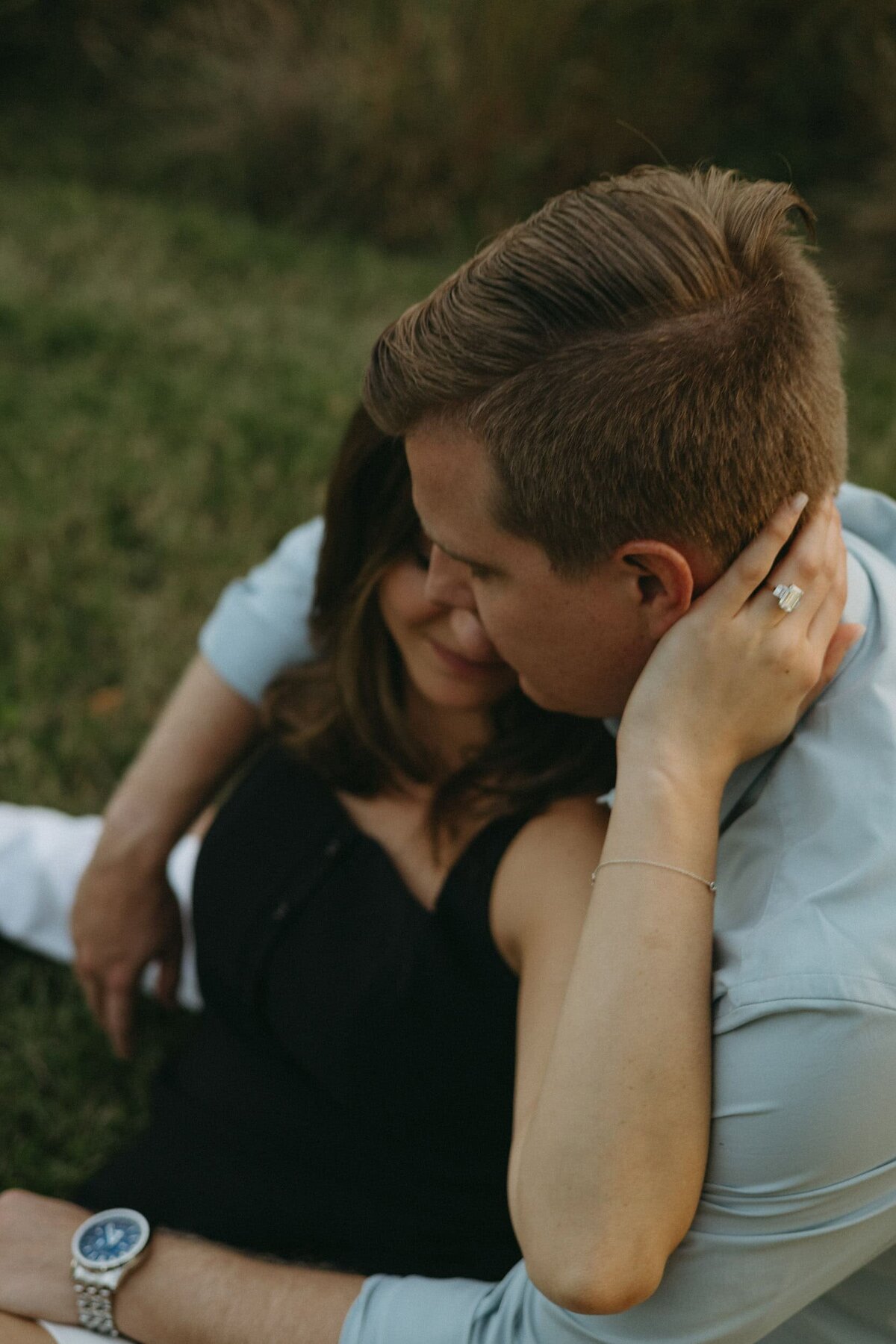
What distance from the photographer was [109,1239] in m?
2.19

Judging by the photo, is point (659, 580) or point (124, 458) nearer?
point (659, 580)

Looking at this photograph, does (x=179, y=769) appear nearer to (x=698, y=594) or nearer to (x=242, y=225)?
(x=698, y=594)

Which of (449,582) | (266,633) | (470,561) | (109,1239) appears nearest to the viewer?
(470,561)

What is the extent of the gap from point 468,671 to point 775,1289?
1.09 m

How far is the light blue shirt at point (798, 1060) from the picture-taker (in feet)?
4.97

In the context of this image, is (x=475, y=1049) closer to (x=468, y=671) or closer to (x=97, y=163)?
(x=468, y=671)

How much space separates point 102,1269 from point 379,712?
1091 mm

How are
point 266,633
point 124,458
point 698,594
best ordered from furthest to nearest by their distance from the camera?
point 124,458 → point 266,633 → point 698,594

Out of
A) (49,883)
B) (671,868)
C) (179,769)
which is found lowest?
(49,883)

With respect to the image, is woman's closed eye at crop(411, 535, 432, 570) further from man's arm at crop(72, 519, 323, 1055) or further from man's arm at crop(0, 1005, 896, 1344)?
man's arm at crop(0, 1005, 896, 1344)

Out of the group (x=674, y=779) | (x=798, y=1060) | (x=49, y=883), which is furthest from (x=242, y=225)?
(x=798, y=1060)

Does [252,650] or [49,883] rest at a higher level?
[252,650]

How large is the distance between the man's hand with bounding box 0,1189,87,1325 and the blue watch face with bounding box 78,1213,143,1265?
0.04 meters

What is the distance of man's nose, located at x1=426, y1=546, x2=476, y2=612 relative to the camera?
2.05m
